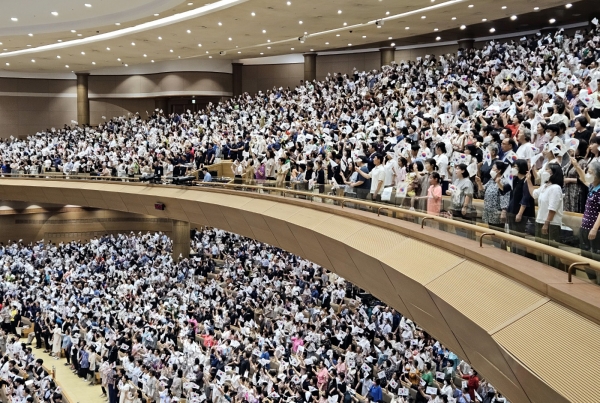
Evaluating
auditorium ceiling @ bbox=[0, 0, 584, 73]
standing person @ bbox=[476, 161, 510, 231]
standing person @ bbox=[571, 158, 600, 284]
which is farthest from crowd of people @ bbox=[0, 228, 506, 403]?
auditorium ceiling @ bbox=[0, 0, 584, 73]

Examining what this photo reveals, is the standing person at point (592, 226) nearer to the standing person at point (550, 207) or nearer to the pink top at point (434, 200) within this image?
the standing person at point (550, 207)

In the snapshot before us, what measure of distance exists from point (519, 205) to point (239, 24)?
49.3 ft

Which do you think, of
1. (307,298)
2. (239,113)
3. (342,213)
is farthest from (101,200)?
(342,213)

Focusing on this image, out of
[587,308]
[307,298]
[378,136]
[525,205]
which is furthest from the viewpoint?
[307,298]

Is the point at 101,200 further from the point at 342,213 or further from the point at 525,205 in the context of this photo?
the point at 525,205

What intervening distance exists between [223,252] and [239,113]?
537 centimetres

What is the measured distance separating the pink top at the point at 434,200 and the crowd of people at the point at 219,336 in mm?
3411

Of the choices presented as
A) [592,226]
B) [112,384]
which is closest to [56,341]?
[112,384]

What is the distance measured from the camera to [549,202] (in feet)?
14.9

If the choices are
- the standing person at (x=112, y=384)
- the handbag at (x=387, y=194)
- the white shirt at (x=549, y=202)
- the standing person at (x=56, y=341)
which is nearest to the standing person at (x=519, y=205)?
the white shirt at (x=549, y=202)

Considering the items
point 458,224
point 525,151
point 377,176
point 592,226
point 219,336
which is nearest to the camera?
point 592,226

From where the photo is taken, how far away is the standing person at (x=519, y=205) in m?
4.71

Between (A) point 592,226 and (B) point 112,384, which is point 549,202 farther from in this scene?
(B) point 112,384

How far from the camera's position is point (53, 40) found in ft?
67.3
